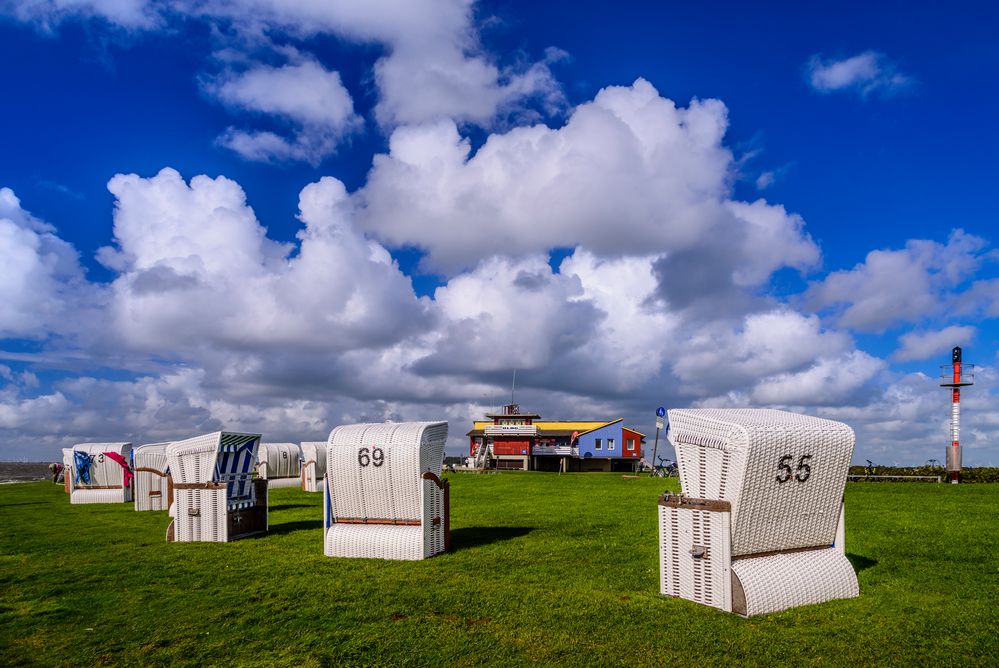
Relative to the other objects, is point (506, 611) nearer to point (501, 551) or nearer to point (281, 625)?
point (281, 625)

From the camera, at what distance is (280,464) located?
42.1 meters

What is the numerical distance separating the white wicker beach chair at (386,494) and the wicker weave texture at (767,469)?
5809 millimetres

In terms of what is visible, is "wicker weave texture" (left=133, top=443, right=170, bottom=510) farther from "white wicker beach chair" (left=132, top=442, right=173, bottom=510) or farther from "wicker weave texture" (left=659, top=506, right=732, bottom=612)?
"wicker weave texture" (left=659, top=506, right=732, bottom=612)

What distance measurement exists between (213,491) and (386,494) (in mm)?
5552

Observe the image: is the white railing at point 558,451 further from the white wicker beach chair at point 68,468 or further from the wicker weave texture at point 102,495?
the wicker weave texture at point 102,495

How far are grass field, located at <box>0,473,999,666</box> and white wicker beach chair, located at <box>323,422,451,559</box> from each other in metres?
0.63

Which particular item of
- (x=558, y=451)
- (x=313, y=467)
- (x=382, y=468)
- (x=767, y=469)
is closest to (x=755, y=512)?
(x=767, y=469)

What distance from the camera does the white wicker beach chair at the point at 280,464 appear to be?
134 feet

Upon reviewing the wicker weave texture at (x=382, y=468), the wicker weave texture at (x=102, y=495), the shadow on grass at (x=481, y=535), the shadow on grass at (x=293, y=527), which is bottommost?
the wicker weave texture at (x=102, y=495)

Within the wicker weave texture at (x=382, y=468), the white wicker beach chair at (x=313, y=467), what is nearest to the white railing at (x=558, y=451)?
the white wicker beach chair at (x=313, y=467)

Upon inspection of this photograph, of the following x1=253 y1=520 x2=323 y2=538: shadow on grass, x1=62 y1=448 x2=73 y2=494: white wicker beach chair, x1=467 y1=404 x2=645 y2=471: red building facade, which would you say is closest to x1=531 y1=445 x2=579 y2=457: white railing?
x1=467 y1=404 x2=645 y2=471: red building facade

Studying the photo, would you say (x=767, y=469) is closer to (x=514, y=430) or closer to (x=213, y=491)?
(x=213, y=491)

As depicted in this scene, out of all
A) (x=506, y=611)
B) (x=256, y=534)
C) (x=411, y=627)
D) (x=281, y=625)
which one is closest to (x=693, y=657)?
(x=506, y=611)

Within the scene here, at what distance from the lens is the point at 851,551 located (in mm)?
13531
